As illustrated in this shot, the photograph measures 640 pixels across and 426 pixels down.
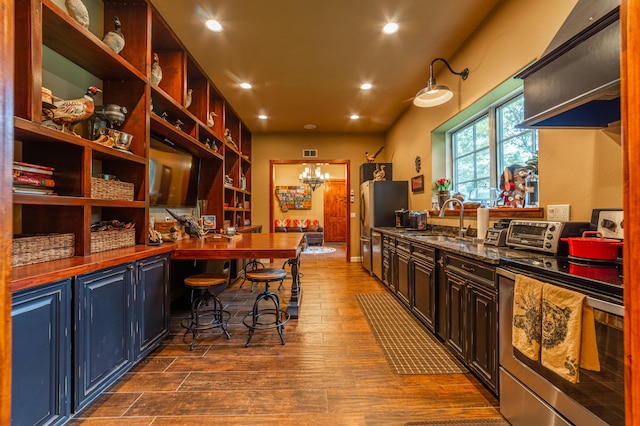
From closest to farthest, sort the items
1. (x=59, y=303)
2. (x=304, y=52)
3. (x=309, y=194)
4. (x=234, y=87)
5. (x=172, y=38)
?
(x=59, y=303) < (x=172, y=38) < (x=304, y=52) < (x=234, y=87) < (x=309, y=194)

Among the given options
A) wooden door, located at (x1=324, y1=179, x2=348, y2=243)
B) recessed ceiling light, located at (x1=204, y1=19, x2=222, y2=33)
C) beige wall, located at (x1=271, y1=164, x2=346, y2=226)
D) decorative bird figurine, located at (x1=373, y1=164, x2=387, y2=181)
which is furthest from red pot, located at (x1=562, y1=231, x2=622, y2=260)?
beige wall, located at (x1=271, y1=164, x2=346, y2=226)

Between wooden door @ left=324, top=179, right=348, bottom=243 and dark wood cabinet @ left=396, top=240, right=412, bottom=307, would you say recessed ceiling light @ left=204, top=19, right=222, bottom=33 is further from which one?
wooden door @ left=324, top=179, right=348, bottom=243

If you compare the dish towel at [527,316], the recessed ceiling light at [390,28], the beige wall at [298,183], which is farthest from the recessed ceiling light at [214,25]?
the beige wall at [298,183]

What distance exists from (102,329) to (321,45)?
3.29 metres

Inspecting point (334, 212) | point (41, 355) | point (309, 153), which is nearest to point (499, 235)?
point (41, 355)

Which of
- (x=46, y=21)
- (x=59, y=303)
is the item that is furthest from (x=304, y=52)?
(x=59, y=303)

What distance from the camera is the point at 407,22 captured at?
276cm

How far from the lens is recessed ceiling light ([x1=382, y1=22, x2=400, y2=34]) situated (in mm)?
2785

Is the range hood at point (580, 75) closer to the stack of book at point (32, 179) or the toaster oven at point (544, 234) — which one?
the toaster oven at point (544, 234)

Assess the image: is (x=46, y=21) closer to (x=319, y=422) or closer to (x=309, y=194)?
(x=319, y=422)

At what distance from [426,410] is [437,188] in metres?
2.86

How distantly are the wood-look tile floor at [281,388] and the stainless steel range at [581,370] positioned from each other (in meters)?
0.30

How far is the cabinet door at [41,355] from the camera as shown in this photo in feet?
4.06

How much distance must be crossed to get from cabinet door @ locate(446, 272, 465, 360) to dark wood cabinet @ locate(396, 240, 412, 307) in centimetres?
87
